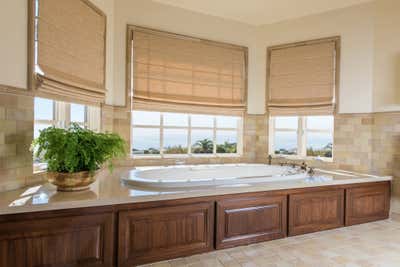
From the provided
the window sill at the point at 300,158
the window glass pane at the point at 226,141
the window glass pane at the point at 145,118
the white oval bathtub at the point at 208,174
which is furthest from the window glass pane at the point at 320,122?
the window glass pane at the point at 145,118

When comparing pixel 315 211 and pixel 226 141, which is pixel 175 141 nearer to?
pixel 226 141

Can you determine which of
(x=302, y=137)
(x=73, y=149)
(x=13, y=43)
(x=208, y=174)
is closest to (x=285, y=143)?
Result: (x=302, y=137)

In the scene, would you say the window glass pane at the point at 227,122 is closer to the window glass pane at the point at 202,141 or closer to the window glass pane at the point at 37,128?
the window glass pane at the point at 202,141

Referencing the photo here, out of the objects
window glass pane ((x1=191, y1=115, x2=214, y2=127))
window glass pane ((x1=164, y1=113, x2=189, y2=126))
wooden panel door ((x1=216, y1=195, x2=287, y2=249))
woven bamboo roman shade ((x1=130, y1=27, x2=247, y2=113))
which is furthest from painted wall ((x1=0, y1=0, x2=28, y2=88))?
window glass pane ((x1=191, y1=115, x2=214, y2=127))

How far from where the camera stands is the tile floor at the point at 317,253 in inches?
81.0

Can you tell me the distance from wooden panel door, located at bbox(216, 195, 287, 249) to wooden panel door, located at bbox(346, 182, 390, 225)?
914mm

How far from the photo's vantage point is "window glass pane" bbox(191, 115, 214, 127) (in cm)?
375

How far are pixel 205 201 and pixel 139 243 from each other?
62 centimetres

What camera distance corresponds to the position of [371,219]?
117 inches

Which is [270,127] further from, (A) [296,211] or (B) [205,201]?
(B) [205,201]

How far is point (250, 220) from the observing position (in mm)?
2352

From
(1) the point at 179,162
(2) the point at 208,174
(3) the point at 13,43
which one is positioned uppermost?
(3) the point at 13,43

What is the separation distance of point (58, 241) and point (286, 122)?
132 inches

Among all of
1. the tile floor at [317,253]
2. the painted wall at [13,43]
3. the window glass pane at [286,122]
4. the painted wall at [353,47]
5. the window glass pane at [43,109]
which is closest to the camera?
the painted wall at [13,43]
